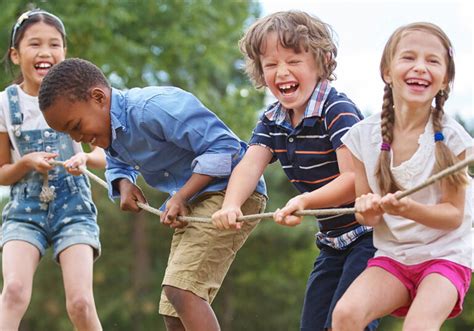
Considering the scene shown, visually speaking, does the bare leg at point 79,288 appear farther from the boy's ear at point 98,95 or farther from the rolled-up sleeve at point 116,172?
the boy's ear at point 98,95

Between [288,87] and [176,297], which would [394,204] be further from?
[176,297]

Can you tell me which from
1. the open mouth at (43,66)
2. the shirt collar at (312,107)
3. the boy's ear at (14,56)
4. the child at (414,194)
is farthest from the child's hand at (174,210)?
the boy's ear at (14,56)

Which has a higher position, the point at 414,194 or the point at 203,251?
the point at 414,194

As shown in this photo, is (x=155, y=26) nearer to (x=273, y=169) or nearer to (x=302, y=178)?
(x=273, y=169)

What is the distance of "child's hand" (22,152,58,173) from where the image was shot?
213 inches

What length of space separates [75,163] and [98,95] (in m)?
0.75

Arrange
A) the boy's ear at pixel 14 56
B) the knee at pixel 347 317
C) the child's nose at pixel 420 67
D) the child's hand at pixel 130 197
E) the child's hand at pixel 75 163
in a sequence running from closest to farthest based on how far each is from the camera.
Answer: the knee at pixel 347 317 < the child's nose at pixel 420 67 < the child's hand at pixel 130 197 < the child's hand at pixel 75 163 < the boy's ear at pixel 14 56

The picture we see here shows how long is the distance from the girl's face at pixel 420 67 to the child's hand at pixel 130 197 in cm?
147

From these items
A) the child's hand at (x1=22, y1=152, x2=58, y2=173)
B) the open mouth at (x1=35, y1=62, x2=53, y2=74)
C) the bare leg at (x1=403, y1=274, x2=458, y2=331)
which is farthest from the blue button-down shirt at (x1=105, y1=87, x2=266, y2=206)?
the bare leg at (x1=403, y1=274, x2=458, y2=331)

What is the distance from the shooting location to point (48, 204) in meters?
5.55

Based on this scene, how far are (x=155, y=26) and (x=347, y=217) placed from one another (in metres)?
10.8

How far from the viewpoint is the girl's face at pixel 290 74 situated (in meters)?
4.54

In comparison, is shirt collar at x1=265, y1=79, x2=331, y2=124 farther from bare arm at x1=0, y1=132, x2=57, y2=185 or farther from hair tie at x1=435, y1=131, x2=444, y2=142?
bare arm at x1=0, y1=132, x2=57, y2=185

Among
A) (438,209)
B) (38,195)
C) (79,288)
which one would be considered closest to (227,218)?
(438,209)
